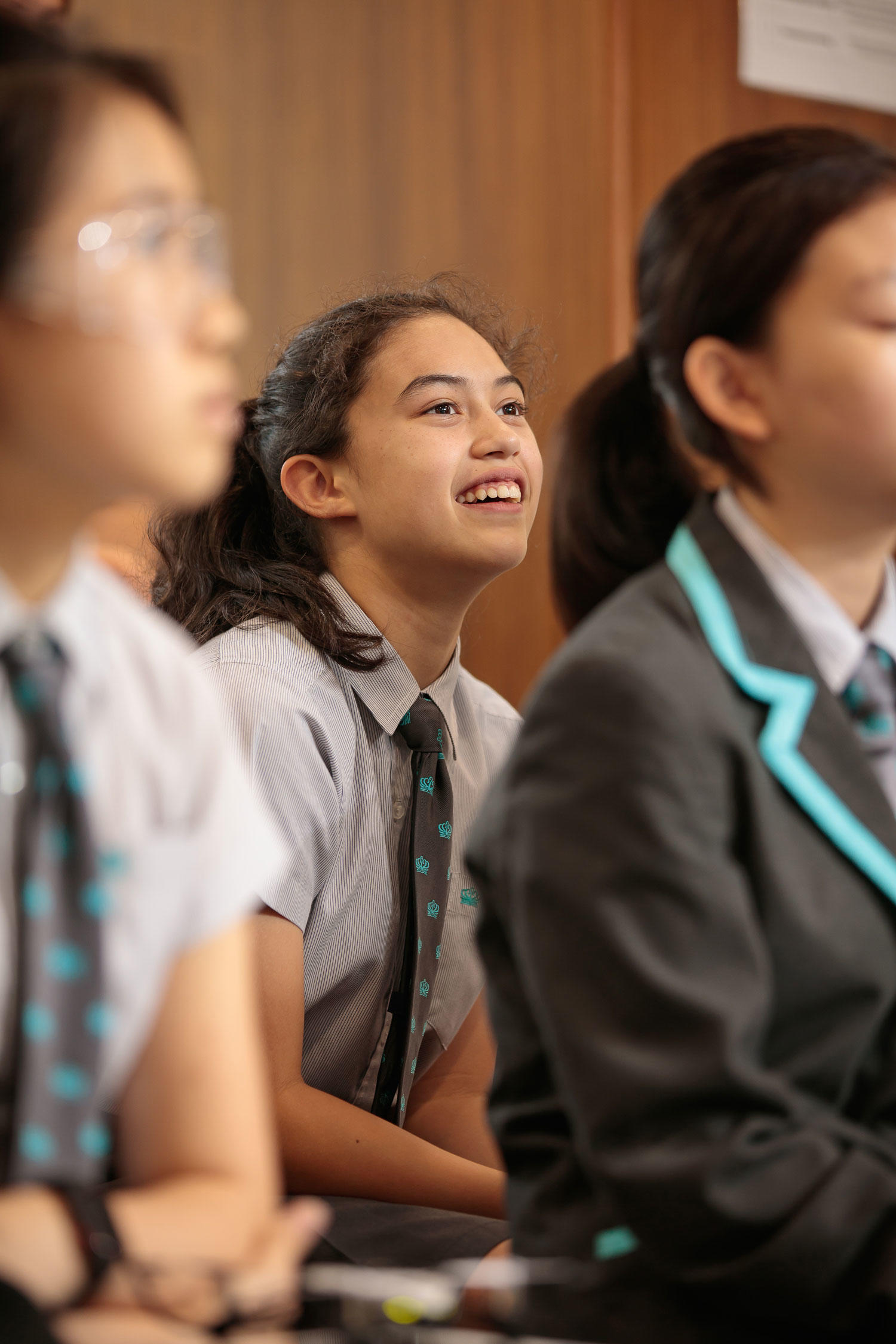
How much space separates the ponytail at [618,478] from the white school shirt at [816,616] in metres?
0.11

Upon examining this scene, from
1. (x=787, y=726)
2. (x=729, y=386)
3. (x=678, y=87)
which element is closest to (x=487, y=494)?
(x=729, y=386)

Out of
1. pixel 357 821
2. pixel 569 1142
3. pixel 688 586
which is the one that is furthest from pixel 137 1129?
pixel 357 821

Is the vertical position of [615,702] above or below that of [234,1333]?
above

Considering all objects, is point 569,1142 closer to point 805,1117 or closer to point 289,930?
point 805,1117

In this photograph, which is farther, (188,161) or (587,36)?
(587,36)

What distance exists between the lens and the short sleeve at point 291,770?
4.50ft

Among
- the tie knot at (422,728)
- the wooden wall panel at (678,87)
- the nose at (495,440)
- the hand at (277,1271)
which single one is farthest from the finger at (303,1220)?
the wooden wall panel at (678,87)

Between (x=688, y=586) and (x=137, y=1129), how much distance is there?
487mm

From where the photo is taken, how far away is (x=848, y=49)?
2984mm

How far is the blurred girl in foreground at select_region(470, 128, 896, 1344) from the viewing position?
756 mm

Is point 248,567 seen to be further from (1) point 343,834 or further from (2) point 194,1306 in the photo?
(2) point 194,1306

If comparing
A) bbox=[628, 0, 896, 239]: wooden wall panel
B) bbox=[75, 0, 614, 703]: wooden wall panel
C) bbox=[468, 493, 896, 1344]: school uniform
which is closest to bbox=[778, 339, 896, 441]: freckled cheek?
bbox=[468, 493, 896, 1344]: school uniform

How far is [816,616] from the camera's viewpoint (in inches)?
36.1

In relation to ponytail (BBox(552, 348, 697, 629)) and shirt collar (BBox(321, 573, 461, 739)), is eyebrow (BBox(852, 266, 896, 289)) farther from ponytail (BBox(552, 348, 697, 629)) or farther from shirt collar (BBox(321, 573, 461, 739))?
shirt collar (BBox(321, 573, 461, 739))
